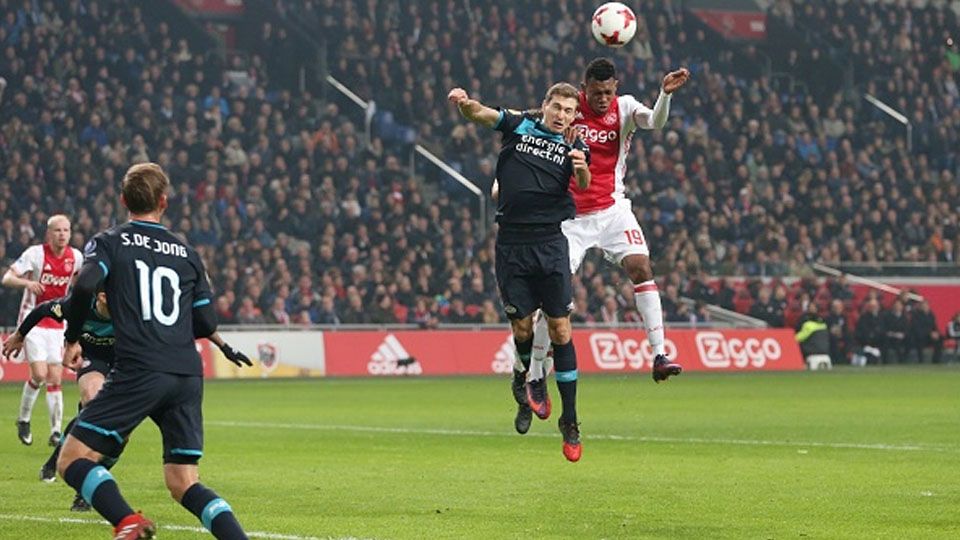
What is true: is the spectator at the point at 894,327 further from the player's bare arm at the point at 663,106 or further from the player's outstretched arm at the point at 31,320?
the player's outstretched arm at the point at 31,320

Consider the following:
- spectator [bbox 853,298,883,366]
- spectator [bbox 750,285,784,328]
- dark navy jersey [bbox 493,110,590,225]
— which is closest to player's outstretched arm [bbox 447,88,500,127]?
dark navy jersey [bbox 493,110,590,225]

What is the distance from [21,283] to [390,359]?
57.0ft

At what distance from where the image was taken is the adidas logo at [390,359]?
33594 millimetres

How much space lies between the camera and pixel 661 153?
136 feet

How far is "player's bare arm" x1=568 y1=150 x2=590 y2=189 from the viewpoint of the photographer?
42.5ft

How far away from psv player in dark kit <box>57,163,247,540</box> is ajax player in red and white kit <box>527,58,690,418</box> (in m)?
5.94

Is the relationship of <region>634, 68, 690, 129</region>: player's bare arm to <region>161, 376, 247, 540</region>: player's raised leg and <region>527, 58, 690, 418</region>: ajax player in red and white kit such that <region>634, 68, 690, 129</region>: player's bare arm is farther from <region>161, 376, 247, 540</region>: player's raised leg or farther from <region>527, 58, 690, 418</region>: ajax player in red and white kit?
<region>161, 376, 247, 540</region>: player's raised leg

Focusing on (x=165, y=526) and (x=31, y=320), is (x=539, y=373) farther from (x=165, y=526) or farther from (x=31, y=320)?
(x=31, y=320)

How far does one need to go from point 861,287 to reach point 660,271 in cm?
574

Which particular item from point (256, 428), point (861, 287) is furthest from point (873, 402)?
point (861, 287)

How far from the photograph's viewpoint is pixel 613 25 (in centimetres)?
1403

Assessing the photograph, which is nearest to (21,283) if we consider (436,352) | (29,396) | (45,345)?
(45,345)

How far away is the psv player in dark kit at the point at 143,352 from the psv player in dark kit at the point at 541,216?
464 centimetres

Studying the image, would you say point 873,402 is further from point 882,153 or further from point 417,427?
point 882,153
